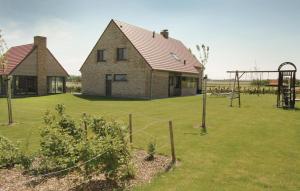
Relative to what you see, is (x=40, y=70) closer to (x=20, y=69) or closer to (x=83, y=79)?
(x=20, y=69)

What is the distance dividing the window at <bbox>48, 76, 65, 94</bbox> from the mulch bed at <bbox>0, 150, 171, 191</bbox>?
1333 inches

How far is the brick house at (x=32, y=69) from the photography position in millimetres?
35406

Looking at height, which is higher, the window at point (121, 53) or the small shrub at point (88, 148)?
the window at point (121, 53)

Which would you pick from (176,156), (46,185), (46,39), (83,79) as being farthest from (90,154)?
(46,39)

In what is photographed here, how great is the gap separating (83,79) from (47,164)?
30.5 metres

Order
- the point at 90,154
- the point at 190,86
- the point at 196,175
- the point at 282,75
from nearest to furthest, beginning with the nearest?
the point at 90,154, the point at 196,175, the point at 282,75, the point at 190,86

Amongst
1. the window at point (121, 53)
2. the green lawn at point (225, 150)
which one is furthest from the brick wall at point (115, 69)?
the green lawn at point (225, 150)

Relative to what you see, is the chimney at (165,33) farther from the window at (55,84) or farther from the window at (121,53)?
the window at (55,84)

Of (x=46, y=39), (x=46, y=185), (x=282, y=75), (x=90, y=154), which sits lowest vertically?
(x=46, y=185)

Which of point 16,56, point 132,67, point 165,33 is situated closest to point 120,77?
point 132,67

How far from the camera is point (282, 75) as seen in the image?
24.9 meters

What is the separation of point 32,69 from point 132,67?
13.2 metres

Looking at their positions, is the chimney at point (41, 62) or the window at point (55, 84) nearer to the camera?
the chimney at point (41, 62)

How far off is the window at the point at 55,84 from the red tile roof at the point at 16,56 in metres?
4.68
